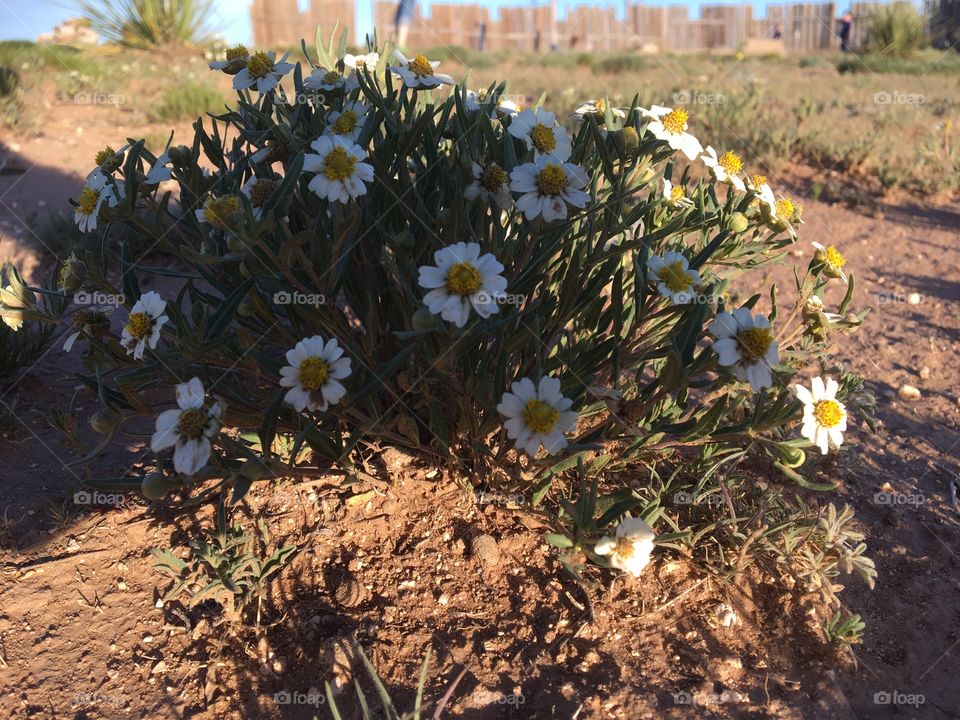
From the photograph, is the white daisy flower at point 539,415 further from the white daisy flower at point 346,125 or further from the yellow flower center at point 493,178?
the white daisy flower at point 346,125

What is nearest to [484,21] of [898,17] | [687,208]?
[898,17]

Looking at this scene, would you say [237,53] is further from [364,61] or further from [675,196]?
[675,196]

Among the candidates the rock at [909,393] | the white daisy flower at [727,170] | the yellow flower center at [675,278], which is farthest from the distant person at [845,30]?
the yellow flower center at [675,278]

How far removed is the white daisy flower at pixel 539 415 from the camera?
5.40 feet

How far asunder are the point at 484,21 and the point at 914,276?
77.9ft

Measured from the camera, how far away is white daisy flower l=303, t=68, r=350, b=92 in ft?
7.18

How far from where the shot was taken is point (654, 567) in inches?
84.0

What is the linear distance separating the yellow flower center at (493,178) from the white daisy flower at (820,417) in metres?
0.93

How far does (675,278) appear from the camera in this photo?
1865mm

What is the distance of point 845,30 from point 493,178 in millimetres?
23180

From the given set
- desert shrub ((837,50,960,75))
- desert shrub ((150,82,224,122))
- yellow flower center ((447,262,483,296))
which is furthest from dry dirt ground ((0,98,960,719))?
desert shrub ((837,50,960,75))

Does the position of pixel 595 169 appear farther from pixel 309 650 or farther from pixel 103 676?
pixel 103 676

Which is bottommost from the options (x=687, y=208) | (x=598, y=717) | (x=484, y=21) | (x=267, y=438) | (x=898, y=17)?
(x=598, y=717)

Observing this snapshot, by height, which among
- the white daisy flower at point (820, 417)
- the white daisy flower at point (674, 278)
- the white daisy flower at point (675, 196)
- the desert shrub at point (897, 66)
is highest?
the desert shrub at point (897, 66)
